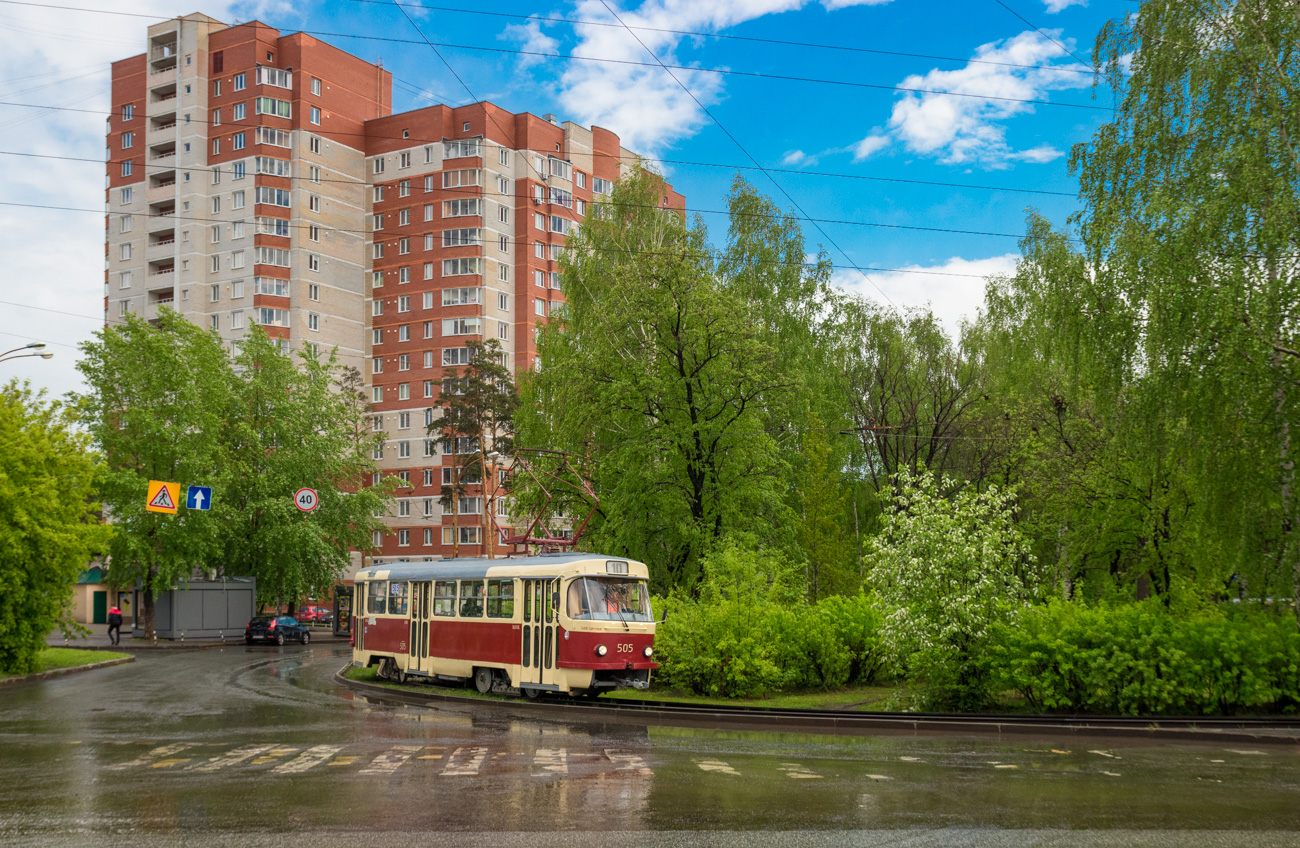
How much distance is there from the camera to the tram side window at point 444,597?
81.9 feet

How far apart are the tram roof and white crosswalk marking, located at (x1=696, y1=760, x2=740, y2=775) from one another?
8.36 m

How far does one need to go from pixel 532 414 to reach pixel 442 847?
3476 centimetres

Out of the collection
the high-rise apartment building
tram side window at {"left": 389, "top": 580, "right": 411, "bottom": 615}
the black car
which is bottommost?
the black car

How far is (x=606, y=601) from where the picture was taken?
21594mm

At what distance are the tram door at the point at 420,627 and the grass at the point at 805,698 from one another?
1.76 metres

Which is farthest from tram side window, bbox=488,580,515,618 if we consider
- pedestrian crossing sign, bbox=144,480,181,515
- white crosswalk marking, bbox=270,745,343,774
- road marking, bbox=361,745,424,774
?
pedestrian crossing sign, bbox=144,480,181,515

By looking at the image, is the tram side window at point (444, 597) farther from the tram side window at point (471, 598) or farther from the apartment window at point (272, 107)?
the apartment window at point (272, 107)

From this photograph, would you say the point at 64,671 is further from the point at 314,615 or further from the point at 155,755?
the point at 314,615

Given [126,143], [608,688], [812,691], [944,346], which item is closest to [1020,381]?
[944,346]

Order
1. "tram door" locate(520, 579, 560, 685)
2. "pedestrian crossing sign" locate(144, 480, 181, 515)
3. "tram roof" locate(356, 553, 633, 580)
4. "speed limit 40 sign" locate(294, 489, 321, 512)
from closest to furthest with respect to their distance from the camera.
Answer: "tram door" locate(520, 579, 560, 685)
"tram roof" locate(356, 553, 633, 580)
"pedestrian crossing sign" locate(144, 480, 181, 515)
"speed limit 40 sign" locate(294, 489, 321, 512)

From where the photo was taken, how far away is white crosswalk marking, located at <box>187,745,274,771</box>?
1312 cm

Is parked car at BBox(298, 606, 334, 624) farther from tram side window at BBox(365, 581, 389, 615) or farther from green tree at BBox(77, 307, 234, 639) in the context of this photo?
tram side window at BBox(365, 581, 389, 615)

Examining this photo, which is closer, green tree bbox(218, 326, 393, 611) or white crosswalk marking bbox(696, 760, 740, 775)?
white crosswalk marking bbox(696, 760, 740, 775)

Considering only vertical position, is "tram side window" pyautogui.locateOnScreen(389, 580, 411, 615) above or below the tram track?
above
